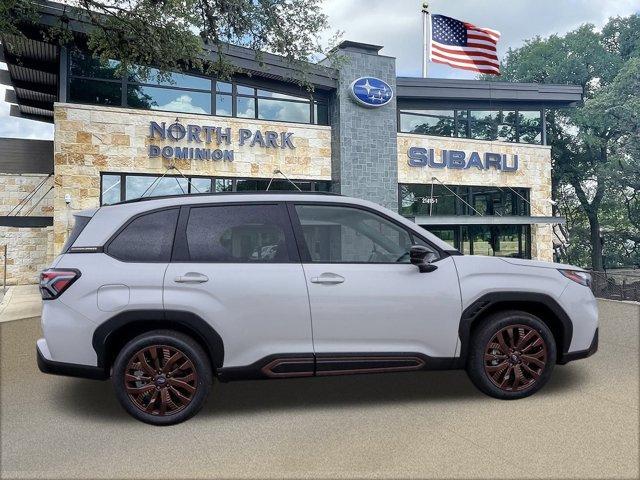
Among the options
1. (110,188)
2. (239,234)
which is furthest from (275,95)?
(239,234)

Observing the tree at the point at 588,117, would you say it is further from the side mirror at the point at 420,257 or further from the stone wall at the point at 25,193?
the side mirror at the point at 420,257

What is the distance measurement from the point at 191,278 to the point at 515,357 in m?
2.83

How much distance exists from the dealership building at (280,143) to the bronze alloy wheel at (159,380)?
10.5m

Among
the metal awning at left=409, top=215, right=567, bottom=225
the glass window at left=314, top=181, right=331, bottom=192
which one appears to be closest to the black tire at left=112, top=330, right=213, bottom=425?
the metal awning at left=409, top=215, right=567, bottom=225

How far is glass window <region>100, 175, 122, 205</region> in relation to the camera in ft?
49.5

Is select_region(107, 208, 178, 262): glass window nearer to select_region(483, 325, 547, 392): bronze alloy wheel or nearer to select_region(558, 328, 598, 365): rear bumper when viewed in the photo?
select_region(483, 325, 547, 392): bronze alloy wheel

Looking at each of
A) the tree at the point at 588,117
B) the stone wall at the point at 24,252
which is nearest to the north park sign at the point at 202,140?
the stone wall at the point at 24,252

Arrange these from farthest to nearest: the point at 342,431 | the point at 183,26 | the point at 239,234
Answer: the point at 183,26, the point at 239,234, the point at 342,431

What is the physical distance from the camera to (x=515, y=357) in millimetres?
4605

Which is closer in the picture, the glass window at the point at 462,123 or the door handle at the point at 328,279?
the door handle at the point at 328,279

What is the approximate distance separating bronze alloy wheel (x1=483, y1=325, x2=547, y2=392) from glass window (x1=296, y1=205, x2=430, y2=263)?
3.59 ft

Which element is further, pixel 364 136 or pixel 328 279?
pixel 364 136

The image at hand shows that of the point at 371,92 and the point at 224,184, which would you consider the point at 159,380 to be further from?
the point at 371,92

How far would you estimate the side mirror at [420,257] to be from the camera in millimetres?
4301
